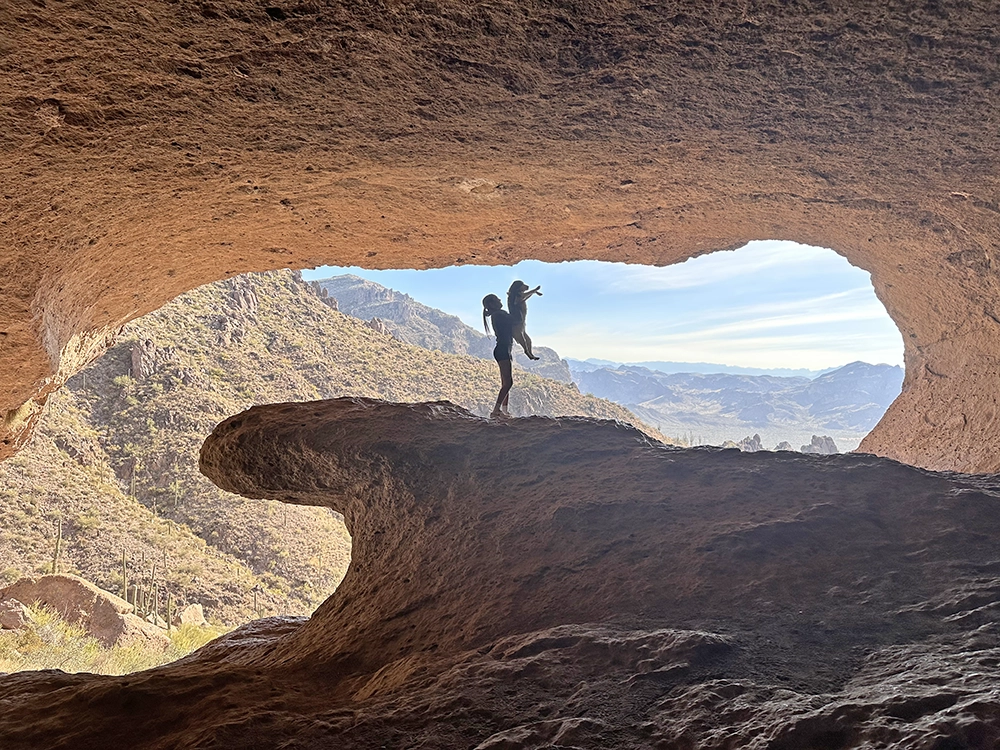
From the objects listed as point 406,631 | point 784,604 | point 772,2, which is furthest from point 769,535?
point 772,2

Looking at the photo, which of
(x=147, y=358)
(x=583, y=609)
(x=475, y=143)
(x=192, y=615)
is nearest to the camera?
(x=583, y=609)

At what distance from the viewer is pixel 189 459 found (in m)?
29.9

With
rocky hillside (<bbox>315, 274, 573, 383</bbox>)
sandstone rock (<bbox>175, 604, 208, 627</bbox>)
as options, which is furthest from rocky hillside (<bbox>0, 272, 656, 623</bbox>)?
rocky hillside (<bbox>315, 274, 573, 383</bbox>)

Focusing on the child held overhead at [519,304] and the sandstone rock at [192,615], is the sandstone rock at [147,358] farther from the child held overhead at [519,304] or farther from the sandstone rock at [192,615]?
the child held overhead at [519,304]

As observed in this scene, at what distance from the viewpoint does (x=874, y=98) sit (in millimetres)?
4773

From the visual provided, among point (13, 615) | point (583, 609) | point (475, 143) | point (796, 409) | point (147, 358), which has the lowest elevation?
point (13, 615)

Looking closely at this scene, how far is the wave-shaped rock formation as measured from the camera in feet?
8.55

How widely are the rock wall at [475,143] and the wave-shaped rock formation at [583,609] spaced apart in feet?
7.69

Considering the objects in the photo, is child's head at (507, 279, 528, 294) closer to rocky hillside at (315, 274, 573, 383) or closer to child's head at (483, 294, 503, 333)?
child's head at (483, 294, 503, 333)

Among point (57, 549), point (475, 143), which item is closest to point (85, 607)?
point (57, 549)

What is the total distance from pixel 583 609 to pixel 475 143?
378 centimetres

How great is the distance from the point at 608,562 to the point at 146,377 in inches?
1345

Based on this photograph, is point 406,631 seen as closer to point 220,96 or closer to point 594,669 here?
point 594,669

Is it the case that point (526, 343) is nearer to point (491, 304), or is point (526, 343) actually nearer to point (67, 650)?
point (491, 304)
